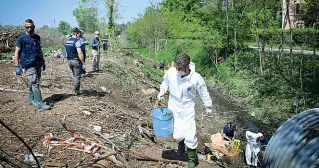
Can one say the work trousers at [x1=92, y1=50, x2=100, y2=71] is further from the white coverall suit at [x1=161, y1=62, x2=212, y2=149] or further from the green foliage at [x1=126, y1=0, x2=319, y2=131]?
the white coverall suit at [x1=161, y1=62, x2=212, y2=149]

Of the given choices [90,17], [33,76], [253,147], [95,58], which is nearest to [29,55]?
[33,76]

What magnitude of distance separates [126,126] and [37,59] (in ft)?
8.21

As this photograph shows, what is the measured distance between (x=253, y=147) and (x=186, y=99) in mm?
2661

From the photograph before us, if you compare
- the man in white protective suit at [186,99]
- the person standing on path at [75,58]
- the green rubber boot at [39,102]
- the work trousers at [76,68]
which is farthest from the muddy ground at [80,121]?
the man in white protective suit at [186,99]

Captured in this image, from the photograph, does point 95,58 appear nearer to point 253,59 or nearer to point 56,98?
point 56,98

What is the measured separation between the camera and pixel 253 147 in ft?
21.1

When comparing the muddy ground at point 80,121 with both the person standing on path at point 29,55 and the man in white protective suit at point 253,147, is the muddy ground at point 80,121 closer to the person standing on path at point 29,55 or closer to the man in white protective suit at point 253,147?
the man in white protective suit at point 253,147

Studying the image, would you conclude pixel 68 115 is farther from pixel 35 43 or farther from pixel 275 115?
pixel 275 115

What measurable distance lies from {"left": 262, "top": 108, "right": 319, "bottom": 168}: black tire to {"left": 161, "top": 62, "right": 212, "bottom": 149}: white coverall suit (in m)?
1.21

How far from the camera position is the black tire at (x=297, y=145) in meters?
3.61

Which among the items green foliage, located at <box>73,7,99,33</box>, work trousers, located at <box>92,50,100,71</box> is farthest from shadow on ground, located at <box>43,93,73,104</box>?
green foliage, located at <box>73,7,99,33</box>

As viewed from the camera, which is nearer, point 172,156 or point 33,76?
point 172,156

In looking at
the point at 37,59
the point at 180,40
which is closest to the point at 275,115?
the point at 37,59

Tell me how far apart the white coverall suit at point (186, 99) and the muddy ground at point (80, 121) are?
0.81m
